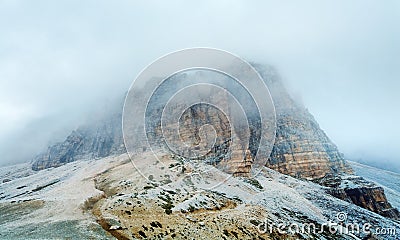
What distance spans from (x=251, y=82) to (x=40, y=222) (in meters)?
126

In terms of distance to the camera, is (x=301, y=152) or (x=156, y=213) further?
(x=301, y=152)

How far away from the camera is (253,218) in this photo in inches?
1886

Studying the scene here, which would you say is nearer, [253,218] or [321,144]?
[253,218]

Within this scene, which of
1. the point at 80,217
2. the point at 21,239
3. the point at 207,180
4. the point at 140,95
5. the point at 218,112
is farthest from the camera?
the point at 140,95

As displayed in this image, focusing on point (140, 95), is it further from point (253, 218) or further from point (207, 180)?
point (253, 218)

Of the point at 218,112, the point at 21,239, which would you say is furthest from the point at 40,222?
the point at 218,112

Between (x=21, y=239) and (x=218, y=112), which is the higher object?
(x=218, y=112)

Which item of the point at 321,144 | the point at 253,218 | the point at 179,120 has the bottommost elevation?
the point at 253,218

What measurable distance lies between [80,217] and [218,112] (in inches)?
5116

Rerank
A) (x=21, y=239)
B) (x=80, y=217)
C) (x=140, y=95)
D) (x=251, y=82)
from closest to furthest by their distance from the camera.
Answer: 1. (x=21, y=239)
2. (x=80, y=217)
3. (x=251, y=82)
4. (x=140, y=95)

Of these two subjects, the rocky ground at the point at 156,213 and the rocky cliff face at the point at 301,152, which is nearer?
the rocky ground at the point at 156,213

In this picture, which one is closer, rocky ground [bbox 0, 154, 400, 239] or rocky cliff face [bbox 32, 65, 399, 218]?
rocky ground [bbox 0, 154, 400, 239]

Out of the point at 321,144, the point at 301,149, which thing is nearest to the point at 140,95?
the point at 301,149

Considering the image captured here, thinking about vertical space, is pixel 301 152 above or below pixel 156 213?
above
